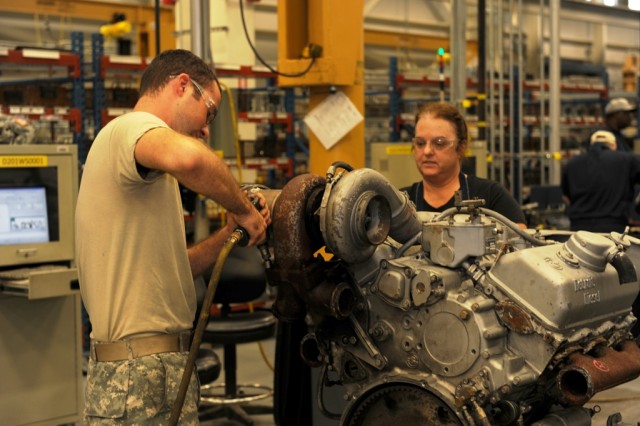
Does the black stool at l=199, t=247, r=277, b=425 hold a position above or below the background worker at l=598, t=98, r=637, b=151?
below

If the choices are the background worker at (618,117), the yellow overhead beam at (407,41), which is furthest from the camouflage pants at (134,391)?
the yellow overhead beam at (407,41)

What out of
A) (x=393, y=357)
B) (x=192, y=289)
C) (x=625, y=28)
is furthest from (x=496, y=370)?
(x=625, y=28)

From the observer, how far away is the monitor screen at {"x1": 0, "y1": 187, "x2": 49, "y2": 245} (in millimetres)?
4340

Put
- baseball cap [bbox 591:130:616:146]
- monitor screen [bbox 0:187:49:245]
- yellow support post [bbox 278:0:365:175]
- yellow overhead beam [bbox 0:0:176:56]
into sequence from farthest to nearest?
1. yellow overhead beam [bbox 0:0:176:56]
2. baseball cap [bbox 591:130:616:146]
3. yellow support post [bbox 278:0:365:175]
4. monitor screen [bbox 0:187:49:245]

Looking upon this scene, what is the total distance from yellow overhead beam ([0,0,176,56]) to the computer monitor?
21.9ft

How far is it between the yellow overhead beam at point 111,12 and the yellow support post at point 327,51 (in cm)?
647

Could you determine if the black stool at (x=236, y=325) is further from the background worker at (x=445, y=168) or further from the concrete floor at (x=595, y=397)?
the background worker at (x=445, y=168)

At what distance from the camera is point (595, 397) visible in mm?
4566

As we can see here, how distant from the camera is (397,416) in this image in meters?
2.58

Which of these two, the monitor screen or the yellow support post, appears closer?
the monitor screen

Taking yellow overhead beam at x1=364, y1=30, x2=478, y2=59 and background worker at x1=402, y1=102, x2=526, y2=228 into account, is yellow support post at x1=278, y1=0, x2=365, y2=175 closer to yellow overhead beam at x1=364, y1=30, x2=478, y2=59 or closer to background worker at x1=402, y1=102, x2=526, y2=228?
background worker at x1=402, y1=102, x2=526, y2=228

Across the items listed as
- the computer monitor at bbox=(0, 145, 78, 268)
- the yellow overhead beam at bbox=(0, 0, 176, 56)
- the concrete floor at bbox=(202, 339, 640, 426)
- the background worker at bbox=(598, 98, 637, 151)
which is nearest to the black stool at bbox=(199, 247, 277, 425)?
the concrete floor at bbox=(202, 339, 640, 426)

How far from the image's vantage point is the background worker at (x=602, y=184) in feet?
20.8

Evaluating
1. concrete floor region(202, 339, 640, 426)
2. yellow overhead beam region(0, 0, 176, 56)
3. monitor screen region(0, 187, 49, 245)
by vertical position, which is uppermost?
yellow overhead beam region(0, 0, 176, 56)
